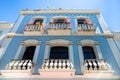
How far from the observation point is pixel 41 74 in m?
8.86

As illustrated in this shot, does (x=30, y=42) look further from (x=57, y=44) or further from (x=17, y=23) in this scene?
(x=17, y=23)

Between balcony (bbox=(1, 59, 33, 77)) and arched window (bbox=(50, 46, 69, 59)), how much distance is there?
78.9 inches

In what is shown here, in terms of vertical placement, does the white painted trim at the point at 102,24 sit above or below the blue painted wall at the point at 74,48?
above

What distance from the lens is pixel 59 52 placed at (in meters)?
11.3

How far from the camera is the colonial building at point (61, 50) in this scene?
885 cm

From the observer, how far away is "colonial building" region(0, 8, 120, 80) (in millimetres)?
8852

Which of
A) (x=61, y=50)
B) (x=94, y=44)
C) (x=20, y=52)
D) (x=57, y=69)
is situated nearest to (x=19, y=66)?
(x=20, y=52)

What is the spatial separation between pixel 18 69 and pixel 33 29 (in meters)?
3.99

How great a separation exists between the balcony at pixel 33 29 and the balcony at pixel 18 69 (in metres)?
A: 3.21

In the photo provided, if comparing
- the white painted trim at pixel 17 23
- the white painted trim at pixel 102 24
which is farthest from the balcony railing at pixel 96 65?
the white painted trim at pixel 17 23

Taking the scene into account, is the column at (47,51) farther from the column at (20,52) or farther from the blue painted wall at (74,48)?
the column at (20,52)

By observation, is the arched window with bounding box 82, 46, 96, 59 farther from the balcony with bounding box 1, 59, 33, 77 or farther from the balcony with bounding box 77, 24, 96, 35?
the balcony with bounding box 1, 59, 33, 77

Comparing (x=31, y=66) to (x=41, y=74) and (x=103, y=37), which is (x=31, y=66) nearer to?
(x=41, y=74)

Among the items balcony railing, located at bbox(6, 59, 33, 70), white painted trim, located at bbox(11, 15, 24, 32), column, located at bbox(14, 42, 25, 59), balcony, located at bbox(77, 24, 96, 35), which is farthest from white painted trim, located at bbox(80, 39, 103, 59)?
white painted trim, located at bbox(11, 15, 24, 32)
